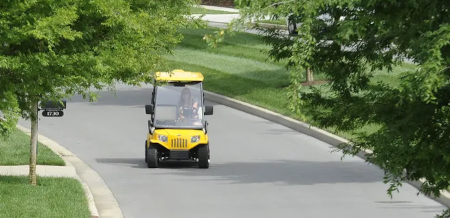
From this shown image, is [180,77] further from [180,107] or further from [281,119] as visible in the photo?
[281,119]

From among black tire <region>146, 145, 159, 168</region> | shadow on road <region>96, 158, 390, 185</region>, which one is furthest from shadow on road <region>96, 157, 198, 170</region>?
black tire <region>146, 145, 159, 168</region>

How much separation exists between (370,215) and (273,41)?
18.6 ft

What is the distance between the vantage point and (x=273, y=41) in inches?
382

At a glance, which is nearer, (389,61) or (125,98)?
(389,61)

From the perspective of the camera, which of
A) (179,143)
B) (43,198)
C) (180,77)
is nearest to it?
(43,198)

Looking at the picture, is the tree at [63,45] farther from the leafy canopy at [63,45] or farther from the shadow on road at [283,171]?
the shadow on road at [283,171]

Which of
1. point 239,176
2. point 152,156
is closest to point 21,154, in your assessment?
point 152,156

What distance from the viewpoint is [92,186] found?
16688 millimetres

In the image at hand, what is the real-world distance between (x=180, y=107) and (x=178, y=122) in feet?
0.98

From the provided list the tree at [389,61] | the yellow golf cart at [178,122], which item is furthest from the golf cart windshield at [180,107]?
the tree at [389,61]

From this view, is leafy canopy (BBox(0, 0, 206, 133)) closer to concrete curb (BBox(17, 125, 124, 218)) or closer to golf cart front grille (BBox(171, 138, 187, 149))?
concrete curb (BBox(17, 125, 124, 218))

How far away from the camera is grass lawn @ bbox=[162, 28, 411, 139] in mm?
27870

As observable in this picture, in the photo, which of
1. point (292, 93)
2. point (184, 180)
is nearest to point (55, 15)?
point (292, 93)

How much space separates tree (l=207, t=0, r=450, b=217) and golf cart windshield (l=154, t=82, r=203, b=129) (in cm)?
957
